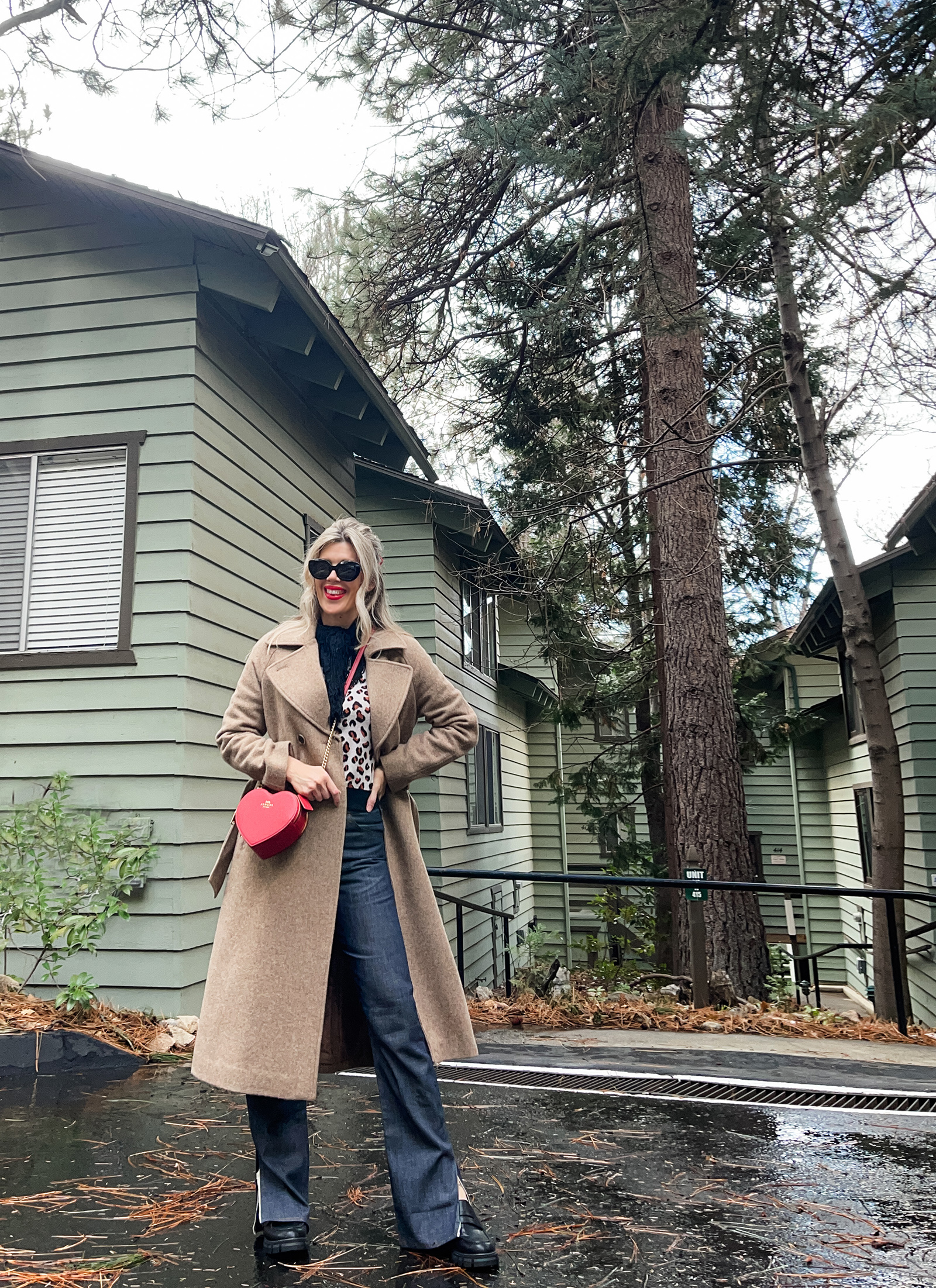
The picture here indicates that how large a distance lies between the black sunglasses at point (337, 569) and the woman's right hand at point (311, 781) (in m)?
0.60

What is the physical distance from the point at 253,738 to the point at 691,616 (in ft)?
20.4

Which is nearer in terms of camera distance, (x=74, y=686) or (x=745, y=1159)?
(x=745, y=1159)

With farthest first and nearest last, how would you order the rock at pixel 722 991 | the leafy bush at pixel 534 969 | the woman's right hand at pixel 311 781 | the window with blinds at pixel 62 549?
the leafy bush at pixel 534 969
the rock at pixel 722 991
the window with blinds at pixel 62 549
the woman's right hand at pixel 311 781

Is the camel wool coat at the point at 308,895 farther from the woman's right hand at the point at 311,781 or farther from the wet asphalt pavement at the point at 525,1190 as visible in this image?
the wet asphalt pavement at the point at 525,1190

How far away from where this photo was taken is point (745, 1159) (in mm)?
3320

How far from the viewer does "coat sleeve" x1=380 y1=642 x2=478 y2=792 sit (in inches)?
110

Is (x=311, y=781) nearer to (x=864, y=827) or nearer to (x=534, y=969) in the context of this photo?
(x=534, y=969)

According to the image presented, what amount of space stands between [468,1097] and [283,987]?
2.07 meters

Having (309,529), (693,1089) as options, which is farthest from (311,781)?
(309,529)

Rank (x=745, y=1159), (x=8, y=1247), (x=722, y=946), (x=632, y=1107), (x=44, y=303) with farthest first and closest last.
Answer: (x=722, y=946) < (x=44, y=303) < (x=632, y=1107) < (x=745, y=1159) < (x=8, y=1247)

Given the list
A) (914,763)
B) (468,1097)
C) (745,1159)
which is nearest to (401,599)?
(914,763)

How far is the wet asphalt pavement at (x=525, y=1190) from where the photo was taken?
2.45 metres

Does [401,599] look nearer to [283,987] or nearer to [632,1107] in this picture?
[632,1107]

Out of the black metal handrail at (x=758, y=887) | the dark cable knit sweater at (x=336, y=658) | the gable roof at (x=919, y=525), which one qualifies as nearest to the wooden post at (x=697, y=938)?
the black metal handrail at (x=758, y=887)
